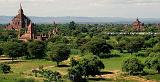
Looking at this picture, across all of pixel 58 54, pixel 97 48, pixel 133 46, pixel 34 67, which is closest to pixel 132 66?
pixel 58 54

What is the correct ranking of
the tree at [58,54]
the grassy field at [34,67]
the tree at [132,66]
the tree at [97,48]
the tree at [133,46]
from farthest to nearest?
the tree at [133,46], the tree at [97,48], the tree at [58,54], the tree at [132,66], the grassy field at [34,67]

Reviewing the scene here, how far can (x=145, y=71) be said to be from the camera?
72.9 meters

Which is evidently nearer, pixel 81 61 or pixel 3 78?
pixel 3 78

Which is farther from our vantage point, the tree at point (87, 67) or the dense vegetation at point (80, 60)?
the dense vegetation at point (80, 60)

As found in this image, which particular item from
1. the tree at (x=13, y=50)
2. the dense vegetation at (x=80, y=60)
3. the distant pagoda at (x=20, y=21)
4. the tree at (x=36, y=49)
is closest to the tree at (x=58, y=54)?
the dense vegetation at (x=80, y=60)

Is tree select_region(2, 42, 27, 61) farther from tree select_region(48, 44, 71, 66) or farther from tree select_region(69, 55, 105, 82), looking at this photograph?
tree select_region(69, 55, 105, 82)

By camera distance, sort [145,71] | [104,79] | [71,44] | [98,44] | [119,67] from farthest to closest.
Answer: [71,44] → [98,44] → [119,67] → [145,71] → [104,79]

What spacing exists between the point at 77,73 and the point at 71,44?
68.2m

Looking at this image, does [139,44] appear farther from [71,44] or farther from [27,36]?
[27,36]

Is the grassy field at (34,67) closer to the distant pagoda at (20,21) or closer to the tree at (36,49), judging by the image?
the tree at (36,49)

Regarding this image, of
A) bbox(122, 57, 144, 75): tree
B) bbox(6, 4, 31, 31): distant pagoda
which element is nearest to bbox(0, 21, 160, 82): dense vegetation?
bbox(122, 57, 144, 75): tree

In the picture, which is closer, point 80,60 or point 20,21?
point 80,60

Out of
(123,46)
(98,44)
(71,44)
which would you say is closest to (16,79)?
(98,44)

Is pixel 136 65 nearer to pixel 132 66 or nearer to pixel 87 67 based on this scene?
pixel 132 66
